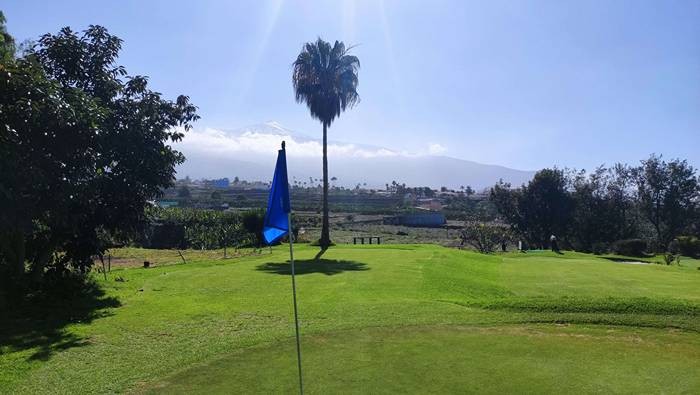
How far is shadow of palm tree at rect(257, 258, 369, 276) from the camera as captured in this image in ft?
65.6

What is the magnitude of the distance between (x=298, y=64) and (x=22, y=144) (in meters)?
24.0

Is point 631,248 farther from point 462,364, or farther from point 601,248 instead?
point 462,364

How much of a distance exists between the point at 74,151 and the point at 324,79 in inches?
900

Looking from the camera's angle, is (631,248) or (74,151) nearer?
(74,151)

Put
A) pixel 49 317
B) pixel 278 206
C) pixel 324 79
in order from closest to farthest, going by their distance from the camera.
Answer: pixel 278 206
pixel 49 317
pixel 324 79

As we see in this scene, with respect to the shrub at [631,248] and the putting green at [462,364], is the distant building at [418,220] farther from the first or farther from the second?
the putting green at [462,364]

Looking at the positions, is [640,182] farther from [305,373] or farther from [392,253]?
[305,373]

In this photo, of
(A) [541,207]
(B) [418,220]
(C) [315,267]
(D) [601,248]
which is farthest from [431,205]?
(C) [315,267]

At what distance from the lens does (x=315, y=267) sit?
21531 mm

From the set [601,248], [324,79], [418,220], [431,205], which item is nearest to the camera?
[324,79]

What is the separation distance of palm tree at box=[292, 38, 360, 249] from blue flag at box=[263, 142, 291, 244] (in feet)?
86.0

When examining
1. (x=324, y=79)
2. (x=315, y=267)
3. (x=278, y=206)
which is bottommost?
(x=315, y=267)

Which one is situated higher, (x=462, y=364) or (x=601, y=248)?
(x=462, y=364)

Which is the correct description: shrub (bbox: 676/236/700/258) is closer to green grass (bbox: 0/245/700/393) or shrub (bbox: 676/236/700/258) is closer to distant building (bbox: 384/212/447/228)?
green grass (bbox: 0/245/700/393)
